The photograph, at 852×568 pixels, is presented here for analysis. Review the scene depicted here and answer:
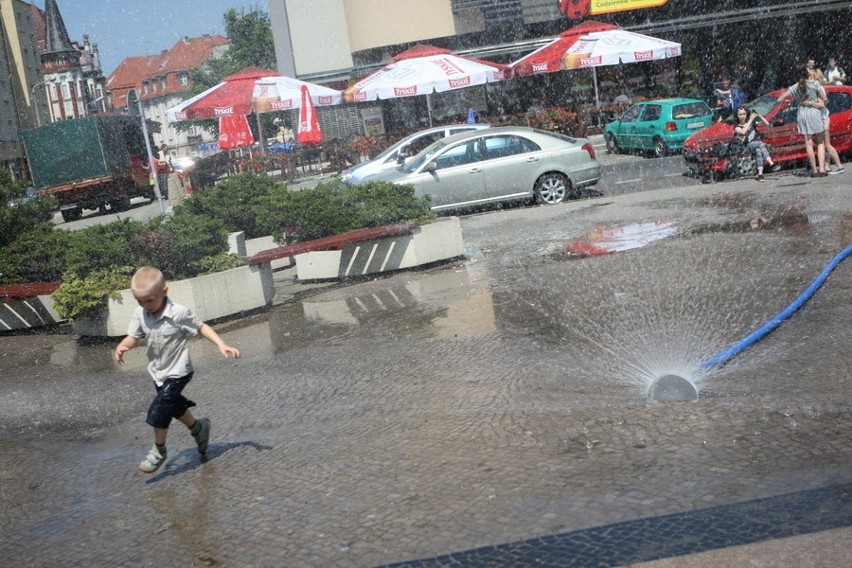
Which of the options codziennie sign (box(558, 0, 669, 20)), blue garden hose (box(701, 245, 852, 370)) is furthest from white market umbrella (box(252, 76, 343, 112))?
blue garden hose (box(701, 245, 852, 370))

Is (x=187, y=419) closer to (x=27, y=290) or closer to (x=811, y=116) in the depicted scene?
(x=27, y=290)

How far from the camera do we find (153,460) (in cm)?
604

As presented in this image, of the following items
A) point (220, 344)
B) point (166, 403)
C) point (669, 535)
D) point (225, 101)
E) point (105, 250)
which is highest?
point (225, 101)

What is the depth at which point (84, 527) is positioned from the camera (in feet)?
17.6

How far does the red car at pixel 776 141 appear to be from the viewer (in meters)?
17.7

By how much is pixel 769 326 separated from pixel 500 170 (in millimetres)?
10295

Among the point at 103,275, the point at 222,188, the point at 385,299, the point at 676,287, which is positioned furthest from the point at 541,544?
the point at 222,188

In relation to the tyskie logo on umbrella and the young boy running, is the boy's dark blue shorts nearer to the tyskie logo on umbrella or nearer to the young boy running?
the young boy running

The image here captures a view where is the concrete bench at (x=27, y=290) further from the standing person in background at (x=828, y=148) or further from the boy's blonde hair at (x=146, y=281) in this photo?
the standing person in background at (x=828, y=148)

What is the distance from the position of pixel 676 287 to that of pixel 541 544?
5.67m

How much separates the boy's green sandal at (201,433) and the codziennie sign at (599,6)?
29.6 m

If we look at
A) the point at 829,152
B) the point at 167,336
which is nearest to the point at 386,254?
the point at 167,336

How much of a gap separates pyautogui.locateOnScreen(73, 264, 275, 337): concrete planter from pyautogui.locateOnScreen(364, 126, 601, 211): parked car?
6.53 metres

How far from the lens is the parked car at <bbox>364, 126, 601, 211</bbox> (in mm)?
17453
